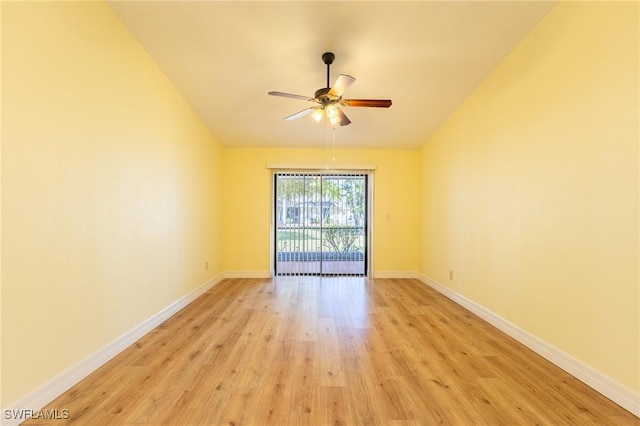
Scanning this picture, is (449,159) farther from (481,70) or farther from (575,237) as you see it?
(575,237)

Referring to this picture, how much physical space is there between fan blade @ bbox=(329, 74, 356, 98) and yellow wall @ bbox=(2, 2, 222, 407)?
5.84 feet

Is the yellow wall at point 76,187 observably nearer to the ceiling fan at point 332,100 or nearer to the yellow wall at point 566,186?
the ceiling fan at point 332,100

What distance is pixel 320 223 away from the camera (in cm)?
520

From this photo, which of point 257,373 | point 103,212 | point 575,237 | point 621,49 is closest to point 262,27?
point 103,212

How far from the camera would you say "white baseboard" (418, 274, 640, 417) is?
5.12ft

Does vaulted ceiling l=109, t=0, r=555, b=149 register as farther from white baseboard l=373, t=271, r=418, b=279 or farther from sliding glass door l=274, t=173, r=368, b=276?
white baseboard l=373, t=271, r=418, b=279

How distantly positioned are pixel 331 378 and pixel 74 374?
1675 millimetres

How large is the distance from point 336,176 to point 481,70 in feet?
9.06

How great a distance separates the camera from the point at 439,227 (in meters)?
4.14

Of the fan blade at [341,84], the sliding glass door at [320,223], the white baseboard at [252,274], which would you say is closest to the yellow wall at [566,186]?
the fan blade at [341,84]

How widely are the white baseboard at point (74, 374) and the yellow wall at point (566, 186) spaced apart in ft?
11.0

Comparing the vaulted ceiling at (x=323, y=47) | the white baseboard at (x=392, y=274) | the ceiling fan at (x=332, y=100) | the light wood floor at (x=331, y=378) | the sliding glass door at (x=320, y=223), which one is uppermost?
the vaulted ceiling at (x=323, y=47)

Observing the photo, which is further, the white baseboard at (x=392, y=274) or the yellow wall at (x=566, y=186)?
the white baseboard at (x=392, y=274)

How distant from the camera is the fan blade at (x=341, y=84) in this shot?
2.19 m
